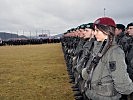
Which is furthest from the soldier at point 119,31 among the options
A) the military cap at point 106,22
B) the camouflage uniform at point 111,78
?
the camouflage uniform at point 111,78

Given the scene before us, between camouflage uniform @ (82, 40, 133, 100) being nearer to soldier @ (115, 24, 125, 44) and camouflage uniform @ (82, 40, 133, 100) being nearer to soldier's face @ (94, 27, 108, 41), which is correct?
soldier's face @ (94, 27, 108, 41)

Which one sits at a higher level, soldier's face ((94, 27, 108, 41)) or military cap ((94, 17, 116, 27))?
military cap ((94, 17, 116, 27))

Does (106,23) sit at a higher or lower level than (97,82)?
higher

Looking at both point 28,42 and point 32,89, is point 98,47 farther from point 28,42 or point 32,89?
point 28,42

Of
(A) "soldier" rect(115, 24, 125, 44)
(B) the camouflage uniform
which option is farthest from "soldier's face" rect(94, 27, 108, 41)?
(A) "soldier" rect(115, 24, 125, 44)

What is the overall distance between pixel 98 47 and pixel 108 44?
0.35 meters

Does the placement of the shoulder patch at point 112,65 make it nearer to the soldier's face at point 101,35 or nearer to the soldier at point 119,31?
the soldier's face at point 101,35

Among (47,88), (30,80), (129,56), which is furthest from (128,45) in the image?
(30,80)

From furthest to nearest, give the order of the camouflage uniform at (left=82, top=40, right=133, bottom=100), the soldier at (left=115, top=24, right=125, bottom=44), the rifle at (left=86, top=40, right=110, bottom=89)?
the soldier at (left=115, top=24, right=125, bottom=44) → the rifle at (left=86, top=40, right=110, bottom=89) → the camouflage uniform at (left=82, top=40, right=133, bottom=100)

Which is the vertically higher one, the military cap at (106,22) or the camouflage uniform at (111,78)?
the military cap at (106,22)

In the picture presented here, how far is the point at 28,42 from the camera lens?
266 feet

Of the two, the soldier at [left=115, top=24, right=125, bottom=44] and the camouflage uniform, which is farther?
the soldier at [left=115, top=24, right=125, bottom=44]

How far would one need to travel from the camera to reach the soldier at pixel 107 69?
3947mm

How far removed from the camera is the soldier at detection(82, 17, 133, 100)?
3947 millimetres
